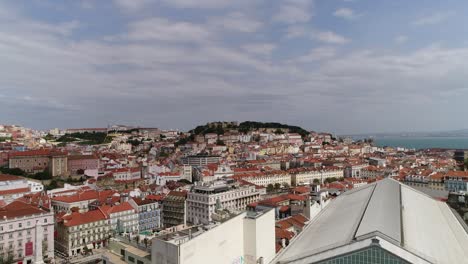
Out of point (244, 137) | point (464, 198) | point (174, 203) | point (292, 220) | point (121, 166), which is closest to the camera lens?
point (292, 220)

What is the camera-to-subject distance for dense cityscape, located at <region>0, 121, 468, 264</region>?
1372cm

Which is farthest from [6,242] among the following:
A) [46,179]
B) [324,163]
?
[324,163]

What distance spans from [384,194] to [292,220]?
22.0ft

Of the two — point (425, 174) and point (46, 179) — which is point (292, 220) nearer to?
point (425, 174)

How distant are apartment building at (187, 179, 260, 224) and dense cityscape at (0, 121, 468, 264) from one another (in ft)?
0.36

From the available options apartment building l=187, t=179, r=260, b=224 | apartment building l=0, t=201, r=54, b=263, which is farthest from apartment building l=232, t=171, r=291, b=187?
apartment building l=0, t=201, r=54, b=263

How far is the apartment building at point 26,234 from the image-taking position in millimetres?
24969

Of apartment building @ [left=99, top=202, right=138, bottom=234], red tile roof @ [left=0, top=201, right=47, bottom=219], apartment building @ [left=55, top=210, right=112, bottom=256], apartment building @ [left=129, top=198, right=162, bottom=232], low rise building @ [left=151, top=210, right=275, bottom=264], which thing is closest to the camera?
low rise building @ [left=151, top=210, right=275, bottom=264]

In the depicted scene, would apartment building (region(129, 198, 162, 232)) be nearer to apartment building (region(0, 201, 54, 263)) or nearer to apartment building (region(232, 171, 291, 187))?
apartment building (region(0, 201, 54, 263))

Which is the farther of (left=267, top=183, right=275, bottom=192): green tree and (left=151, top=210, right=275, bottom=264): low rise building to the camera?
(left=267, top=183, right=275, bottom=192): green tree

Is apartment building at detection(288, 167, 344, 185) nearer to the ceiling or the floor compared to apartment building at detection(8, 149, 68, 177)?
nearer to the floor

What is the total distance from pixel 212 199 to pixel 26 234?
51.8 feet

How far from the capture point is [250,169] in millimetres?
58656

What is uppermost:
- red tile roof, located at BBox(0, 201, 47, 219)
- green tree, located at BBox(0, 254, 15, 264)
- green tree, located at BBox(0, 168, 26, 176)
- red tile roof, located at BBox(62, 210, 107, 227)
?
green tree, located at BBox(0, 168, 26, 176)
